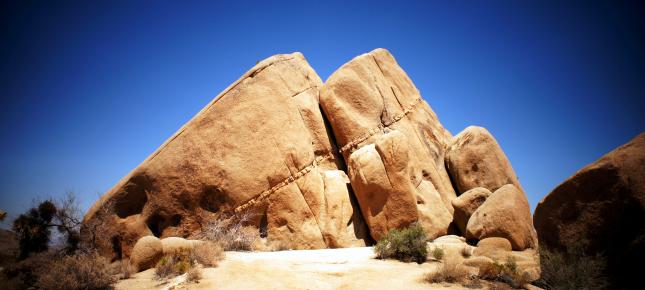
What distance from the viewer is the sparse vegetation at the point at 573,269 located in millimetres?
6707

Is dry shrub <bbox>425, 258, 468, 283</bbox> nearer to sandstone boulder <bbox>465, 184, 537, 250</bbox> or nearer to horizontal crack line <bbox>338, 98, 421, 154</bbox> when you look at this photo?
sandstone boulder <bbox>465, 184, 537, 250</bbox>

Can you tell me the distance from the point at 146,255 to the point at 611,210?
10541mm

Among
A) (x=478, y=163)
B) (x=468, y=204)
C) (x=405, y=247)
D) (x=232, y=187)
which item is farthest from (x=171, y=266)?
(x=478, y=163)

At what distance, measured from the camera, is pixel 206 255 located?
8.98 m

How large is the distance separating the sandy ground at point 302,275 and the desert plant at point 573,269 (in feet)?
6.22

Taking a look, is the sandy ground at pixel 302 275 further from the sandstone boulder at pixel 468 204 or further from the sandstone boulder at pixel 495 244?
the sandstone boulder at pixel 468 204

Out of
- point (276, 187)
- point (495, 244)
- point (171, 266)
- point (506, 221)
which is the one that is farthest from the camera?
point (276, 187)

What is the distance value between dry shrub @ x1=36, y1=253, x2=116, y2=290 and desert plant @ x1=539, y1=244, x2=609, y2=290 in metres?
9.48

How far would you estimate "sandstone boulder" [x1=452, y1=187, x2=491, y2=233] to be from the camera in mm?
14242

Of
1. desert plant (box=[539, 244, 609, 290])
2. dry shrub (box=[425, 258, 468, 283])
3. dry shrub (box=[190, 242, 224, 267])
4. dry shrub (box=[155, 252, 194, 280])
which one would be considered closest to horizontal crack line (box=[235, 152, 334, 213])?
dry shrub (box=[190, 242, 224, 267])

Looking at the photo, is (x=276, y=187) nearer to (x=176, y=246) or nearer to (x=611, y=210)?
(x=176, y=246)

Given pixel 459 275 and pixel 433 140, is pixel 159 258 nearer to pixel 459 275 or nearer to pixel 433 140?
pixel 459 275

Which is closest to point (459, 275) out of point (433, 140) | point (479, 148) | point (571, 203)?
point (571, 203)

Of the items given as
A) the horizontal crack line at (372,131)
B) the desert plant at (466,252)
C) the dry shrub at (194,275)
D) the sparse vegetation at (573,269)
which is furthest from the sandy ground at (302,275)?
the horizontal crack line at (372,131)
